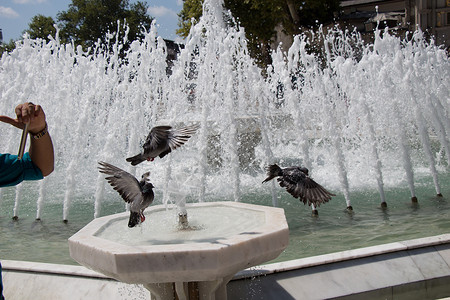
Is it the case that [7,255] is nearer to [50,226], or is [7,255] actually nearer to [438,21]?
[50,226]

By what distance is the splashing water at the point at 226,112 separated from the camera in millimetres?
6969

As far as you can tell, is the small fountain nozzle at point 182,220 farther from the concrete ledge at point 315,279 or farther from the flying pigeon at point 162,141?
the concrete ledge at point 315,279

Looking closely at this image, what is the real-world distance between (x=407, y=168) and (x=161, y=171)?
14.4 ft

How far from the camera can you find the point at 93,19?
39.1 m

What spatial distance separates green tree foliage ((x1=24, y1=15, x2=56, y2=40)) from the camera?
125 feet

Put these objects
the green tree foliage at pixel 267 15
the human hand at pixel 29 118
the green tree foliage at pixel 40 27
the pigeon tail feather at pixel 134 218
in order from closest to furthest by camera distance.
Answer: the human hand at pixel 29 118
the pigeon tail feather at pixel 134 218
the green tree foliage at pixel 267 15
the green tree foliage at pixel 40 27

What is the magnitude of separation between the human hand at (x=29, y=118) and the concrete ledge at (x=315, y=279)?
5.63 feet

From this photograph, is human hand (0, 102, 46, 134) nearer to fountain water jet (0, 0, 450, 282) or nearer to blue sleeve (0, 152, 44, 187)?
blue sleeve (0, 152, 44, 187)

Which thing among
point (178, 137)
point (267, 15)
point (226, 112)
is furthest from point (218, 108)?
point (267, 15)

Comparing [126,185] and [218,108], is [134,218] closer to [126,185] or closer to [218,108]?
[126,185]

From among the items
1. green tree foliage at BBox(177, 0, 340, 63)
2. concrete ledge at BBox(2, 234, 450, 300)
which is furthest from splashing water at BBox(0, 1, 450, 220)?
green tree foliage at BBox(177, 0, 340, 63)

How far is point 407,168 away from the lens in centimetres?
659

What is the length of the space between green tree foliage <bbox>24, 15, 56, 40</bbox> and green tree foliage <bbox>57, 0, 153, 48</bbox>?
0.91 m

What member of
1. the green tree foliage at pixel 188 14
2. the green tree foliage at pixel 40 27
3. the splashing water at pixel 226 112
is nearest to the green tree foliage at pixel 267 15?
the green tree foliage at pixel 188 14
